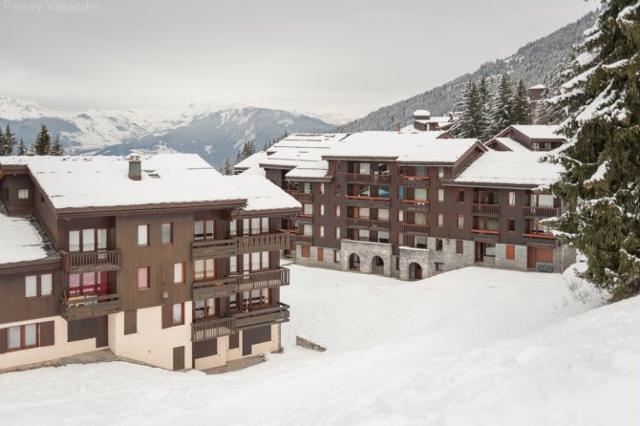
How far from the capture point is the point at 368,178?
61.7 metres

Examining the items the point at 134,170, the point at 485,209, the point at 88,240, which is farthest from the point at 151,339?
the point at 485,209

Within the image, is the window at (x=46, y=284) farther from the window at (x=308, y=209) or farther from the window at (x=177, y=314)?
the window at (x=308, y=209)

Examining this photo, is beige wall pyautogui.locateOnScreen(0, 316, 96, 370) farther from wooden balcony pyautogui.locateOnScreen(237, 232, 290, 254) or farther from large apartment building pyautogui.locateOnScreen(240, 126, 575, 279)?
large apartment building pyautogui.locateOnScreen(240, 126, 575, 279)

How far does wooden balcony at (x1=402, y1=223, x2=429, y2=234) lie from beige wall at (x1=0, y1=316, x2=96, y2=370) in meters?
35.0

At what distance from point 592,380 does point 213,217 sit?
25.8 meters

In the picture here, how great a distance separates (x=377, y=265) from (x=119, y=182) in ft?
114

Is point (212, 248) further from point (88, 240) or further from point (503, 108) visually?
point (503, 108)

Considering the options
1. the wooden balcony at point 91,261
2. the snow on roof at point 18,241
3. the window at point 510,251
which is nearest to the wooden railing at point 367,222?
the window at point 510,251

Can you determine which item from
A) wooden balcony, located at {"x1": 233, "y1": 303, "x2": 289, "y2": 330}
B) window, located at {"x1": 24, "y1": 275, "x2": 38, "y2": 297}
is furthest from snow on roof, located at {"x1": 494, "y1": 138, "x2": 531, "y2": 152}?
window, located at {"x1": 24, "y1": 275, "x2": 38, "y2": 297}

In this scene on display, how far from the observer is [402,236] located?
198 ft

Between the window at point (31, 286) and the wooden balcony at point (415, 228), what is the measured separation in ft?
123

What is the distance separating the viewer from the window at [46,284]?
98.7 feet

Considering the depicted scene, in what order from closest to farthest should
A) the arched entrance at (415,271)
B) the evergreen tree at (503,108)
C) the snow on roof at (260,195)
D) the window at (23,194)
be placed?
the window at (23,194) → the snow on roof at (260,195) → the arched entrance at (415,271) → the evergreen tree at (503,108)

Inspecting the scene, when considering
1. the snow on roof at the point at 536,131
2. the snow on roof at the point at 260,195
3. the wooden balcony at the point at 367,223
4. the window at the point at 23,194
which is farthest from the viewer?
the snow on roof at the point at 536,131
